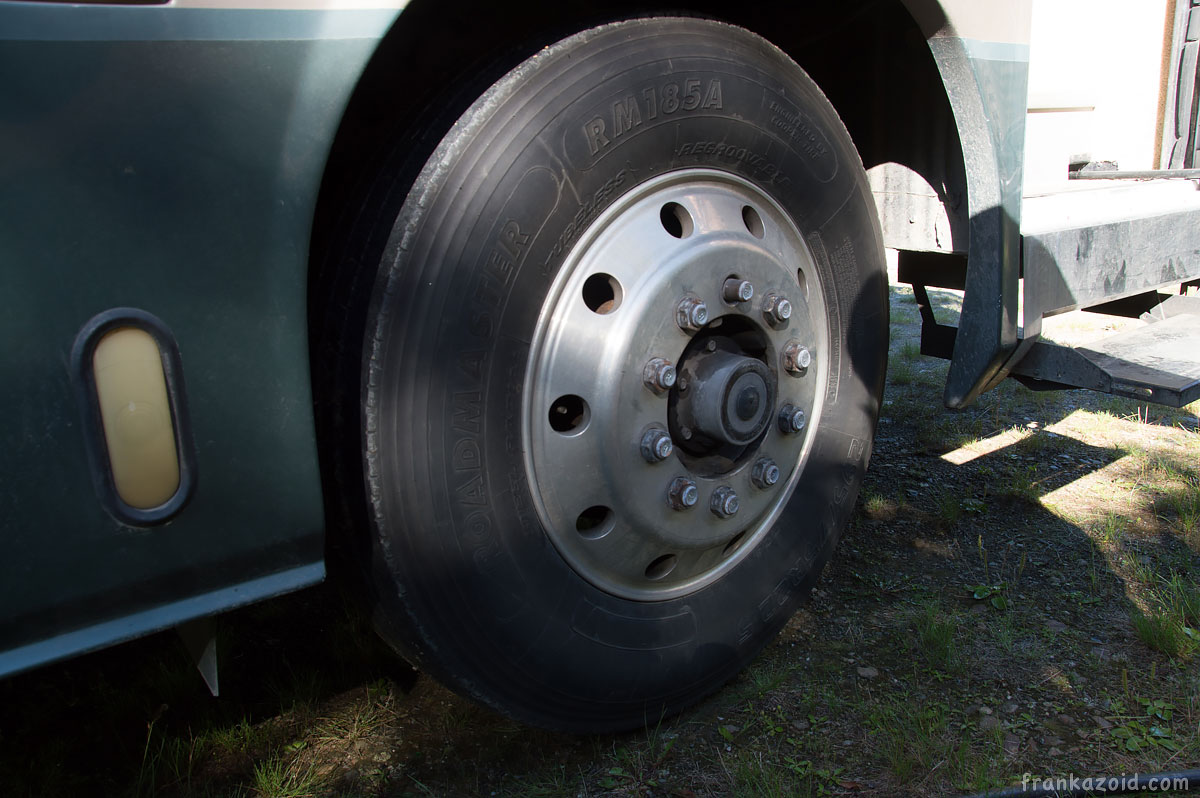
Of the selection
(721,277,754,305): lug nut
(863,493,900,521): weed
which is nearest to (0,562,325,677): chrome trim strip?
(721,277,754,305): lug nut

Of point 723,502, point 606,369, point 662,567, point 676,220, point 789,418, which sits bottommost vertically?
point 662,567

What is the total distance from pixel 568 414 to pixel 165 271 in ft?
2.51

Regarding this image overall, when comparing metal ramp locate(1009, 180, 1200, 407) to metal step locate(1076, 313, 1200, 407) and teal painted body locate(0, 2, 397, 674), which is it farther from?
teal painted body locate(0, 2, 397, 674)

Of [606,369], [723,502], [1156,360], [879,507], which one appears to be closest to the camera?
[606,369]

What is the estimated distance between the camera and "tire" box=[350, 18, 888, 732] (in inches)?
58.8

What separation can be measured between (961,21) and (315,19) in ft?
4.68

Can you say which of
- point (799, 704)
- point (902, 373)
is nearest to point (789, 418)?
point (799, 704)

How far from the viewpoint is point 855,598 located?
8.20ft

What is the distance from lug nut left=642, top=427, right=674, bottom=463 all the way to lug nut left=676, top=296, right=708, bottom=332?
0.20 metres

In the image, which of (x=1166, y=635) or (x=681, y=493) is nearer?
(x=681, y=493)

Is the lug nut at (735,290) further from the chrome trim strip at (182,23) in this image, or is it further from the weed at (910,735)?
the weed at (910,735)

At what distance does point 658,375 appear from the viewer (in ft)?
5.53

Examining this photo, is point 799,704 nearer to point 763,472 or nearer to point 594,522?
point 763,472

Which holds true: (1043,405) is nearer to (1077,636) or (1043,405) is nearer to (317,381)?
(1077,636)
